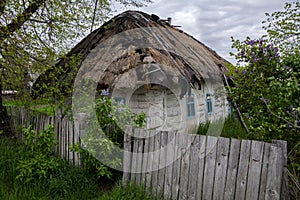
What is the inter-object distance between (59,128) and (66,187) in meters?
1.29

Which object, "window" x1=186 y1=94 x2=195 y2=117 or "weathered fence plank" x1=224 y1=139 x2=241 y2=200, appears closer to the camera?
"weathered fence plank" x1=224 y1=139 x2=241 y2=200

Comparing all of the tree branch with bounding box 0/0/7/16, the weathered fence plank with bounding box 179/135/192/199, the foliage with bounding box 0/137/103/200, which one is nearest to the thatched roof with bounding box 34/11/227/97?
the tree branch with bounding box 0/0/7/16

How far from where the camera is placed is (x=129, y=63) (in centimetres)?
502

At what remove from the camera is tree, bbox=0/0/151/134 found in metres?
3.89

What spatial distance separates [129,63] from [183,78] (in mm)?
1221

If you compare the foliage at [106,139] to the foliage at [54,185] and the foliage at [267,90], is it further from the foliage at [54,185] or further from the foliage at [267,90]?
the foliage at [267,90]

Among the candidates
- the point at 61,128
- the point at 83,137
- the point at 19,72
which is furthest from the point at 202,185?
the point at 19,72

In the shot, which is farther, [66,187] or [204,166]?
[66,187]

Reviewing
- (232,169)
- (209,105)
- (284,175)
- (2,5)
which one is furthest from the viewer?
(209,105)

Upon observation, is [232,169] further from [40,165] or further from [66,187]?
[40,165]

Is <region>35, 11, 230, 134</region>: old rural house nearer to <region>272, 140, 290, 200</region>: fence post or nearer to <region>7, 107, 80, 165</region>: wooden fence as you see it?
<region>7, 107, 80, 165</region>: wooden fence

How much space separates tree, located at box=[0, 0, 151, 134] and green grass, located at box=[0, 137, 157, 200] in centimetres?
160

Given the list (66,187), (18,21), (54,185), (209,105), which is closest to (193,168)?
(66,187)

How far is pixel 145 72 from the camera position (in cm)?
477
